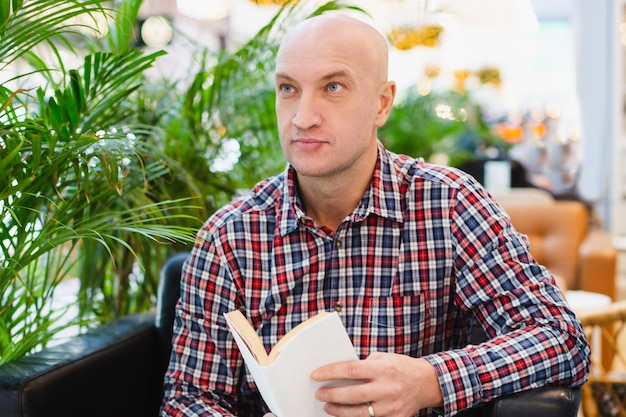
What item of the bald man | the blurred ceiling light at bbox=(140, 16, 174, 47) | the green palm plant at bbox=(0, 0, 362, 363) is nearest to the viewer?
the green palm plant at bbox=(0, 0, 362, 363)

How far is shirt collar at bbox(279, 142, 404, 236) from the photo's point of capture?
150 centimetres

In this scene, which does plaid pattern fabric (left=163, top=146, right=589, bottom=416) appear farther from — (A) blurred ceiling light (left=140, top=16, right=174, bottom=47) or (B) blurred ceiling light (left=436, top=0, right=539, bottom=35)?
(A) blurred ceiling light (left=140, top=16, right=174, bottom=47)

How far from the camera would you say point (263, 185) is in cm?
163

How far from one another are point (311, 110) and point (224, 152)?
0.88m

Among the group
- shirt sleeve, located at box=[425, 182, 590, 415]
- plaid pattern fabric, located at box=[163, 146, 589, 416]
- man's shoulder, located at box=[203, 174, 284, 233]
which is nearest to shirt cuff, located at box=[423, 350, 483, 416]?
shirt sleeve, located at box=[425, 182, 590, 415]

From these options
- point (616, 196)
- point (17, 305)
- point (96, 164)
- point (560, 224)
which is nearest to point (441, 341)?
point (96, 164)

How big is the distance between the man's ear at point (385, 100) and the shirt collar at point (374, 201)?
84 mm

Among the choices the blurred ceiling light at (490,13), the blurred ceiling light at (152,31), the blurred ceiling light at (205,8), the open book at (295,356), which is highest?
the blurred ceiling light at (205,8)

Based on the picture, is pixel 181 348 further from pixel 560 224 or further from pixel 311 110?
pixel 560 224

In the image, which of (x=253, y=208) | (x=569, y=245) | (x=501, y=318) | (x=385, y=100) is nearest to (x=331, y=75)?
(x=385, y=100)

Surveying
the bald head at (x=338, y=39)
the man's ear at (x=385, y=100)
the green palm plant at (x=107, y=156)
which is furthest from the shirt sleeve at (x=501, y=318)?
the green palm plant at (x=107, y=156)

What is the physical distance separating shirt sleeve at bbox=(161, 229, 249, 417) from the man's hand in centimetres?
30

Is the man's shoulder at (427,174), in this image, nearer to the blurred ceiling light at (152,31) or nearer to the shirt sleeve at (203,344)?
the shirt sleeve at (203,344)

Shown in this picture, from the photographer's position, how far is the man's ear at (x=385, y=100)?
61.6 inches
